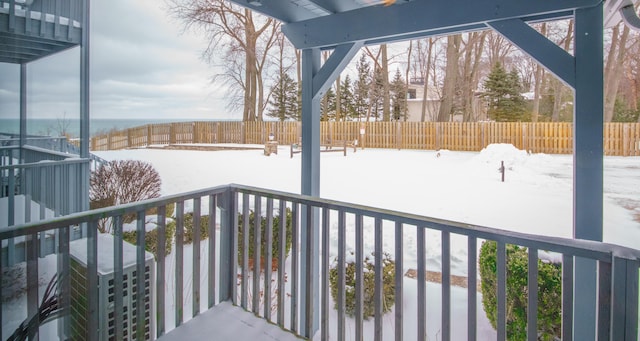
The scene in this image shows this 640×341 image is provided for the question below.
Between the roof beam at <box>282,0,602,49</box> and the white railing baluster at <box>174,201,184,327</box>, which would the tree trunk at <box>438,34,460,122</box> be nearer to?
the roof beam at <box>282,0,602,49</box>

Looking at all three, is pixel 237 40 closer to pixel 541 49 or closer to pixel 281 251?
pixel 281 251

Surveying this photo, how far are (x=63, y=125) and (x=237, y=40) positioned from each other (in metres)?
4.46

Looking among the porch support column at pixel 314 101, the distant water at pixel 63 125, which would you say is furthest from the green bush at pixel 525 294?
the distant water at pixel 63 125

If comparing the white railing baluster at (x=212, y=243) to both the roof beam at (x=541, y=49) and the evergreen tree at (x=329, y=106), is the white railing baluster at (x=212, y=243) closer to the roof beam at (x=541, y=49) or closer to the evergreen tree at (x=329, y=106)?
the roof beam at (x=541, y=49)

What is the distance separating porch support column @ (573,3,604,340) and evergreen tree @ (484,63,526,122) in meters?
4.46

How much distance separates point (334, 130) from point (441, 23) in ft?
19.2

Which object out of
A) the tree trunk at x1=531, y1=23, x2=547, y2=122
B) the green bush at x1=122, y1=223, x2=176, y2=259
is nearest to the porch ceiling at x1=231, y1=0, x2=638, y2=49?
the green bush at x1=122, y1=223, x2=176, y2=259

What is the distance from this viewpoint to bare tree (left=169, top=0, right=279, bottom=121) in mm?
6316

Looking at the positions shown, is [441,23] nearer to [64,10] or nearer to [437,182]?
[437,182]

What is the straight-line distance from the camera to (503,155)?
5160 millimetres

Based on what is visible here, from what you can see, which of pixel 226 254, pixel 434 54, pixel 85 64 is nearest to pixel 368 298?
pixel 226 254

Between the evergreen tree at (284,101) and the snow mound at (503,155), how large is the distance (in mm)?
3956

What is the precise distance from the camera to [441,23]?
232 cm

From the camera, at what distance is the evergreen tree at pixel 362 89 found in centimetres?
1049
